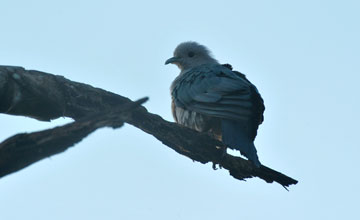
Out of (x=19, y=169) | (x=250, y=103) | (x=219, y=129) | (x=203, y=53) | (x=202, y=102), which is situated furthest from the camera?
(x=203, y=53)

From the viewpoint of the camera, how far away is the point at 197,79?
760 cm

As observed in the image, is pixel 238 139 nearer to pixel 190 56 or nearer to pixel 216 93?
pixel 216 93

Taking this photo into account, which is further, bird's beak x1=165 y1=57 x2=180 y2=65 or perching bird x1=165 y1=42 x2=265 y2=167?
bird's beak x1=165 y1=57 x2=180 y2=65

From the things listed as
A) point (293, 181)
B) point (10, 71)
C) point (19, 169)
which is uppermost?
point (10, 71)

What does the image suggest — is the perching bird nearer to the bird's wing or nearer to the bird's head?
the bird's wing

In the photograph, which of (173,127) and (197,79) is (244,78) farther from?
(173,127)

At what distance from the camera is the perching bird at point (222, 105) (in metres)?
6.38

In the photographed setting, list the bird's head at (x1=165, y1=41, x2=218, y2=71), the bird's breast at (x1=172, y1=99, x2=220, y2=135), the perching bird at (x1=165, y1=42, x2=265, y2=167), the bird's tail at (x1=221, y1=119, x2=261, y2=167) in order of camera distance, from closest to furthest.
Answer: the bird's tail at (x1=221, y1=119, x2=261, y2=167) < the perching bird at (x1=165, y1=42, x2=265, y2=167) < the bird's breast at (x1=172, y1=99, x2=220, y2=135) < the bird's head at (x1=165, y1=41, x2=218, y2=71)

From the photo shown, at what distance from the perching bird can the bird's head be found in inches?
56.0

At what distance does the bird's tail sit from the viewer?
6.02m

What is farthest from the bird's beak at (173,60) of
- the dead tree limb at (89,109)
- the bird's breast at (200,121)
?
the dead tree limb at (89,109)

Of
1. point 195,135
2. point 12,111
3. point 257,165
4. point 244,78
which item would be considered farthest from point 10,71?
point 244,78

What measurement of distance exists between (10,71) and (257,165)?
2568 millimetres

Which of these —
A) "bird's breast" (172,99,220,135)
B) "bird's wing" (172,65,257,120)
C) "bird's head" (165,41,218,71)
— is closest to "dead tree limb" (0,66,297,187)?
"bird's wing" (172,65,257,120)
